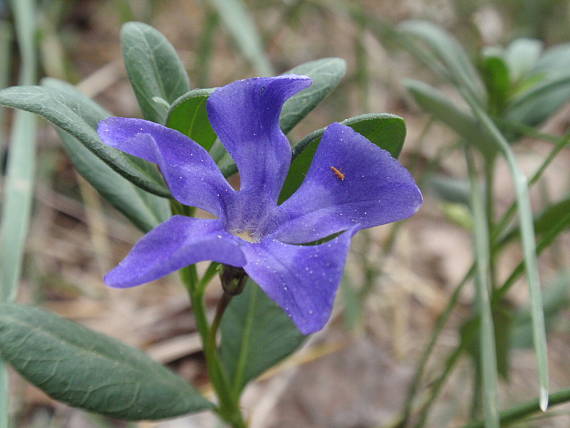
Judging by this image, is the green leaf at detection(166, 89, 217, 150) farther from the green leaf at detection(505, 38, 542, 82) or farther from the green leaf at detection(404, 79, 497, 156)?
the green leaf at detection(505, 38, 542, 82)

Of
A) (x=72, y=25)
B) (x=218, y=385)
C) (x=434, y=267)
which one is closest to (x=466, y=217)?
(x=434, y=267)

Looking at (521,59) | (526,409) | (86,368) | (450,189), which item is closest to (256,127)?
(86,368)

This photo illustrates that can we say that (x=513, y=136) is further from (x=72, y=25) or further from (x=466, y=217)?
(x=72, y=25)

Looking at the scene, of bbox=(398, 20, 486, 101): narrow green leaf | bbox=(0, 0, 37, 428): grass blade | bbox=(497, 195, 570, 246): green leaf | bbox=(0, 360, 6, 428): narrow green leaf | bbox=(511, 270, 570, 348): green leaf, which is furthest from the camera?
bbox=(511, 270, 570, 348): green leaf

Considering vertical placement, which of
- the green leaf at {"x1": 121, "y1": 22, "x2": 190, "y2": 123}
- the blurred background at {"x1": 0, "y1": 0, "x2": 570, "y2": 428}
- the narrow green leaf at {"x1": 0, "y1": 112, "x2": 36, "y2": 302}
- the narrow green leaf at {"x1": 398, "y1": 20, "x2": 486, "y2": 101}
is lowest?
the blurred background at {"x1": 0, "y1": 0, "x2": 570, "y2": 428}

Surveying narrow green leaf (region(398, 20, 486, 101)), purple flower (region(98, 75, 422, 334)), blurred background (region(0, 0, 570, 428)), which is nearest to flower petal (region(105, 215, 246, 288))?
purple flower (region(98, 75, 422, 334))

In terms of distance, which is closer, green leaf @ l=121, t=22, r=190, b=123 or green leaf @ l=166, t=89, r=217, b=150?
green leaf @ l=166, t=89, r=217, b=150

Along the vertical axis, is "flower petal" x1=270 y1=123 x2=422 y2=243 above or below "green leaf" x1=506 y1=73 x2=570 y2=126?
above

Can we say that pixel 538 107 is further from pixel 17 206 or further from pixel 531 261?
pixel 17 206

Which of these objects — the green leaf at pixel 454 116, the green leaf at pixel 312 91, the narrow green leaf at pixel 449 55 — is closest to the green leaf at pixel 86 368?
the green leaf at pixel 312 91
